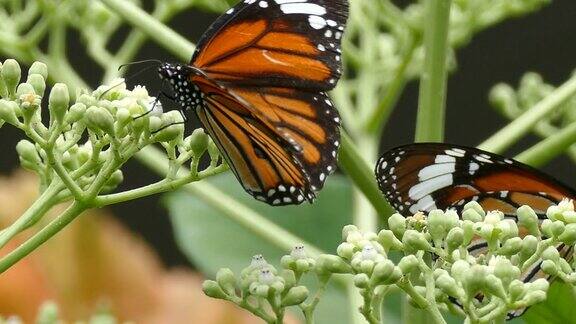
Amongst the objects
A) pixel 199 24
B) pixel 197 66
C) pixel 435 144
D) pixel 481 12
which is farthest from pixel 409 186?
pixel 199 24

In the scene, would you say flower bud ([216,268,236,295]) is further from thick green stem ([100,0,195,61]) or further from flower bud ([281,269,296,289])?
thick green stem ([100,0,195,61])

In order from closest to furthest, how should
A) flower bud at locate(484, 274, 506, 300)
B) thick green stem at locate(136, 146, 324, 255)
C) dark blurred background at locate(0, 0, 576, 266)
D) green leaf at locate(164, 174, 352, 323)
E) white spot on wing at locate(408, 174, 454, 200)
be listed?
flower bud at locate(484, 274, 506, 300) < white spot on wing at locate(408, 174, 454, 200) < thick green stem at locate(136, 146, 324, 255) < green leaf at locate(164, 174, 352, 323) < dark blurred background at locate(0, 0, 576, 266)

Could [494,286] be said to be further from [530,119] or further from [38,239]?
[530,119]

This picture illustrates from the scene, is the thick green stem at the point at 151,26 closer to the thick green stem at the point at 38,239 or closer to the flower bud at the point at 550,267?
the thick green stem at the point at 38,239

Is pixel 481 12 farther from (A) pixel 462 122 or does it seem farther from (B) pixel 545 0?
(A) pixel 462 122

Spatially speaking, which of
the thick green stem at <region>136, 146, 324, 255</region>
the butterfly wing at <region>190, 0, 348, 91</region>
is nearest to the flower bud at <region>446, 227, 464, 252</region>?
the butterfly wing at <region>190, 0, 348, 91</region>

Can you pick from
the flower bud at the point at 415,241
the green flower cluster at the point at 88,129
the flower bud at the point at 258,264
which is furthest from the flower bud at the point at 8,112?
the flower bud at the point at 415,241
